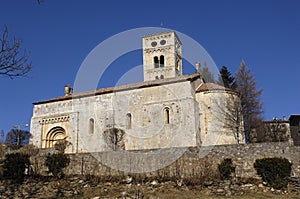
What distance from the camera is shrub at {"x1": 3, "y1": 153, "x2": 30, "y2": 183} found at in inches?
711

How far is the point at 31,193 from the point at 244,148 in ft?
37.9

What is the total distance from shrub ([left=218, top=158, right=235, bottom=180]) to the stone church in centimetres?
1143

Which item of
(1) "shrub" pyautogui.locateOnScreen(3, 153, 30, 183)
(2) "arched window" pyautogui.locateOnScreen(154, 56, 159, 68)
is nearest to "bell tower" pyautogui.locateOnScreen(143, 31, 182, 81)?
(2) "arched window" pyautogui.locateOnScreen(154, 56, 159, 68)

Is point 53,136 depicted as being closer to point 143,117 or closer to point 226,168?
point 143,117

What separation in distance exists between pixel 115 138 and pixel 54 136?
355 inches

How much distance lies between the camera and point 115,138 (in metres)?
32.3

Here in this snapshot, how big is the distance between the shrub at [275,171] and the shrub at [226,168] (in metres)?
1.38

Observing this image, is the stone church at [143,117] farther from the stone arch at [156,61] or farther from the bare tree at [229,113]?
the stone arch at [156,61]

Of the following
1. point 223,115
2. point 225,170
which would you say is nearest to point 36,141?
point 223,115

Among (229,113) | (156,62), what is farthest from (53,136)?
(156,62)

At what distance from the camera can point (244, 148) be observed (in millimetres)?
17469

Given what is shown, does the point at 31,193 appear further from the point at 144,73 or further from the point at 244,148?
the point at 144,73

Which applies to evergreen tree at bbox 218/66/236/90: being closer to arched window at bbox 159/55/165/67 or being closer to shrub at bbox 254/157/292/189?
arched window at bbox 159/55/165/67

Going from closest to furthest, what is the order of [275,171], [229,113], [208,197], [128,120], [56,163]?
[208,197] < [275,171] < [56,163] < [229,113] < [128,120]
